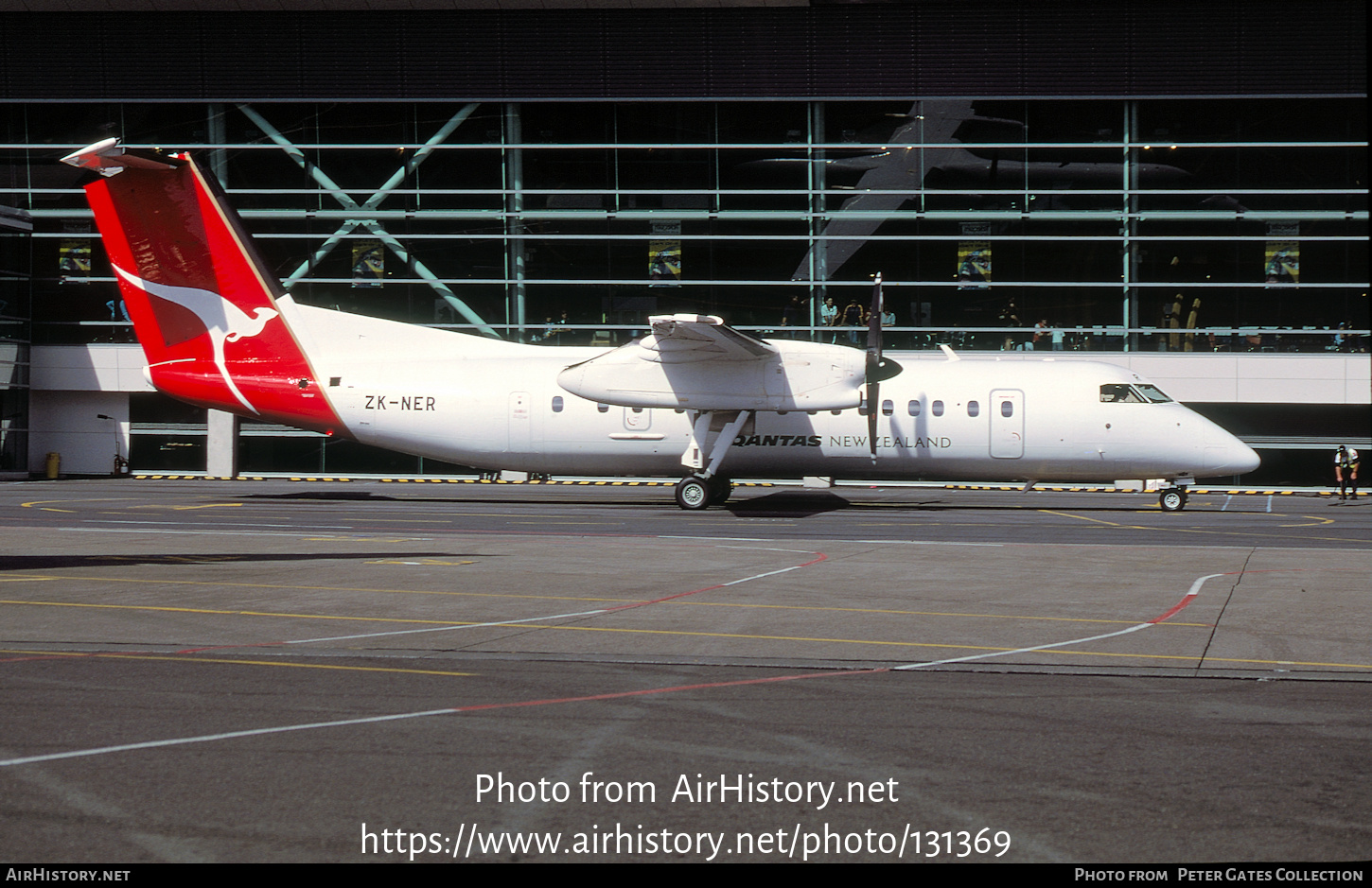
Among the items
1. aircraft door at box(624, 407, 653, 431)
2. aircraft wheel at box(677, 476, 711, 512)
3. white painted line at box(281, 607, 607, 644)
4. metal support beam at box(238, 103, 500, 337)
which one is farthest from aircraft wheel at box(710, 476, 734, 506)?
metal support beam at box(238, 103, 500, 337)

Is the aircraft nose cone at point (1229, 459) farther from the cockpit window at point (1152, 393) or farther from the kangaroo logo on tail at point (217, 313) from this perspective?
the kangaroo logo on tail at point (217, 313)

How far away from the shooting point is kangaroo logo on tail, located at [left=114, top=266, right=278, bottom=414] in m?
26.0

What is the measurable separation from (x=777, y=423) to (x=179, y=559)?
541 inches

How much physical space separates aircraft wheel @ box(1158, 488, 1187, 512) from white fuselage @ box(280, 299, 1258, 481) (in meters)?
0.83

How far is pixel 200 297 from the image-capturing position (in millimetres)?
26141

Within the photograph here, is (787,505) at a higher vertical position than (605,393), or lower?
lower

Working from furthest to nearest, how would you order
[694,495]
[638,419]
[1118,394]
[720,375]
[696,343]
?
1. [638,419]
2. [694,495]
3. [1118,394]
4. [720,375]
5. [696,343]

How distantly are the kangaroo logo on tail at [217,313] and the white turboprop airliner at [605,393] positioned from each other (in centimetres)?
4

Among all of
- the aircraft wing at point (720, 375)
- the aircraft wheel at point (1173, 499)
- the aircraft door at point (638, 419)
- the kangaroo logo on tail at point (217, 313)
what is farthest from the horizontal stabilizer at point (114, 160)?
the aircraft wheel at point (1173, 499)

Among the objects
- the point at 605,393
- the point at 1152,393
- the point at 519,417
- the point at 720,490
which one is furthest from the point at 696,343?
the point at 1152,393

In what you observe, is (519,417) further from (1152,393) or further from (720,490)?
(1152,393)

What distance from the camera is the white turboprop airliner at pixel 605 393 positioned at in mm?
24188

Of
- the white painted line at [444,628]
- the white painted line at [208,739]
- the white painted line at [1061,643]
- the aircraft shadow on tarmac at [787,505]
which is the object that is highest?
the white painted line at [208,739]

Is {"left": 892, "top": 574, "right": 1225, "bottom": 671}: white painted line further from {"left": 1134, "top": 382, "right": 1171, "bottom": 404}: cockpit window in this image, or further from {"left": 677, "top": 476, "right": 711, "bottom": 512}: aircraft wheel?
{"left": 677, "top": 476, "right": 711, "bottom": 512}: aircraft wheel
